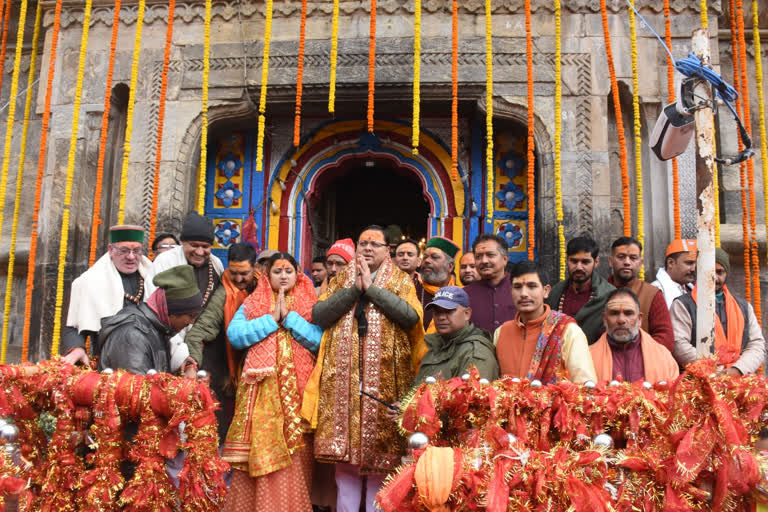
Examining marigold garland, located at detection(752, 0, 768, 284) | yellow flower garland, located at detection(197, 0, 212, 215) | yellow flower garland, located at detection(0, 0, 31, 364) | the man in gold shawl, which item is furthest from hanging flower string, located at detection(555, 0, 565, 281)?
yellow flower garland, located at detection(0, 0, 31, 364)

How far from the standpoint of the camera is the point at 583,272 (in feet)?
13.9

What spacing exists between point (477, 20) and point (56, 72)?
4485 millimetres

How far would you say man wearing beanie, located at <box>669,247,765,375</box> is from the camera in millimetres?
4145

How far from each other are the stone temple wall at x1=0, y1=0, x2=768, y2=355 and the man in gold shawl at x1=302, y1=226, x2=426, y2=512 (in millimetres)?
2714

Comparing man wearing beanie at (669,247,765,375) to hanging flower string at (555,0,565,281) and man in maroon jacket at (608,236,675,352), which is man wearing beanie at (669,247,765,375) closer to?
man in maroon jacket at (608,236,675,352)

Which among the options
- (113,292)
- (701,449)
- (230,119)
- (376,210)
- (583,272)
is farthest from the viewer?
(376,210)

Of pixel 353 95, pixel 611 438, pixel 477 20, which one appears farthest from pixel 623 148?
pixel 611 438

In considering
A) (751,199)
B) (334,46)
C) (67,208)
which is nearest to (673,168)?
(751,199)

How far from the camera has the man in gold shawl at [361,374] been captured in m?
3.80

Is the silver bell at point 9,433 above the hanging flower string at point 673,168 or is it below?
below

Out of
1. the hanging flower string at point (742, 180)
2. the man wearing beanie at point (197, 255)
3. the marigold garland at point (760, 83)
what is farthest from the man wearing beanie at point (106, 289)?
the marigold garland at point (760, 83)

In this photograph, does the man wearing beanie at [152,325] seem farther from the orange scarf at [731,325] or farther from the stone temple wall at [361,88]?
the orange scarf at [731,325]

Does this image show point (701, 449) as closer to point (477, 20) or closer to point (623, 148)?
point (623, 148)

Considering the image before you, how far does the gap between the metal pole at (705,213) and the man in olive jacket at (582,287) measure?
0.63 meters
